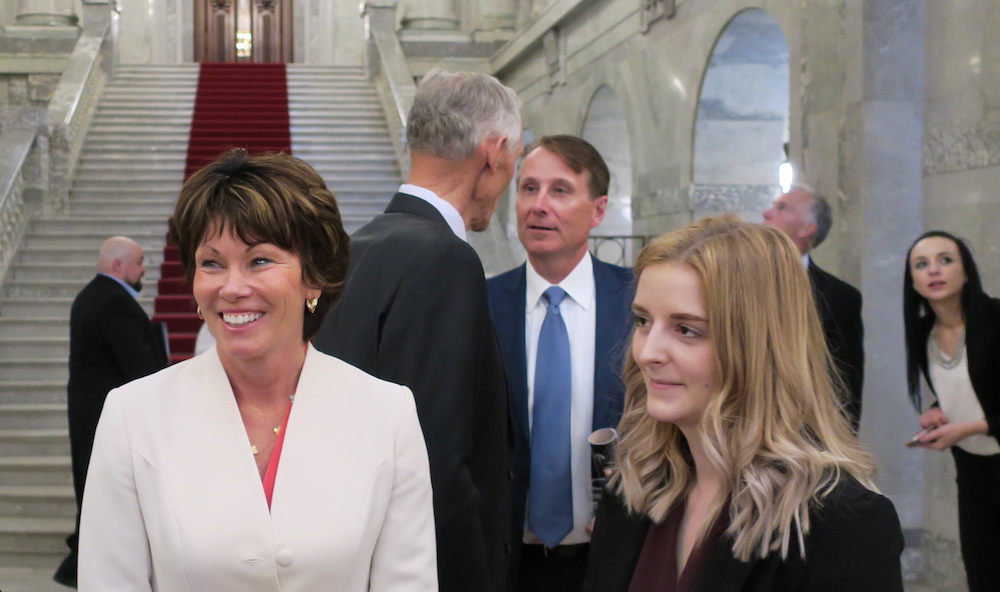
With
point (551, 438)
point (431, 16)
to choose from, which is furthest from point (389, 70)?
point (551, 438)

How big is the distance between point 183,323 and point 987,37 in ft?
22.8

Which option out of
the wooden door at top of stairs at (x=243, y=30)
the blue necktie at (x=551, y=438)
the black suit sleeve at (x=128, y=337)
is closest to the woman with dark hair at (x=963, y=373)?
the blue necktie at (x=551, y=438)

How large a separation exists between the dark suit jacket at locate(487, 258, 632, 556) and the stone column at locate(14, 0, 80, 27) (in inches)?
722

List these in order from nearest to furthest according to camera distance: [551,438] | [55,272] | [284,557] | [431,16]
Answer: [284,557]
[551,438]
[55,272]
[431,16]

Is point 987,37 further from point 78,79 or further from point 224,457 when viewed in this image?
point 78,79

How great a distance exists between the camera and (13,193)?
428 inches

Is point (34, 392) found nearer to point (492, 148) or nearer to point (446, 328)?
point (492, 148)

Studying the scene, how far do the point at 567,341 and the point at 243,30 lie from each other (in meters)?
22.4

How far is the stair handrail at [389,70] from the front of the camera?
14.3m

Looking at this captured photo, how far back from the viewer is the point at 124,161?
13828 mm

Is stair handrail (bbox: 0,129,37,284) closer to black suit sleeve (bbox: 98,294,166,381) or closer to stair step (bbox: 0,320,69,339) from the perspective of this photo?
stair step (bbox: 0,320,69,339)

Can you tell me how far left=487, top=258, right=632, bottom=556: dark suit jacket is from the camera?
294 cm

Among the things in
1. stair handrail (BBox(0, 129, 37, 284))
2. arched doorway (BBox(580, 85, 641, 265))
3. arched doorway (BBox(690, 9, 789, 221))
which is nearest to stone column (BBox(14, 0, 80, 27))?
stair handrail (BBox(0, 129, 37, 284))

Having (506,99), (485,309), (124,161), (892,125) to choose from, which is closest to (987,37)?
(892,125)
